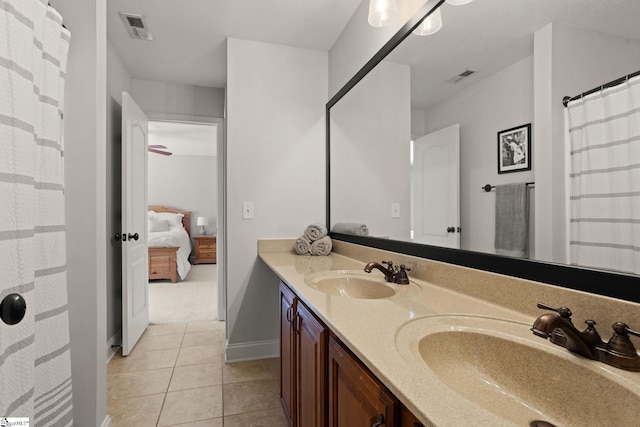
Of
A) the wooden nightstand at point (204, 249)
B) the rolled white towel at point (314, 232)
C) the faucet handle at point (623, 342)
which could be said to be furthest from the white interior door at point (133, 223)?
the wooden nightstand at point (204, 249)

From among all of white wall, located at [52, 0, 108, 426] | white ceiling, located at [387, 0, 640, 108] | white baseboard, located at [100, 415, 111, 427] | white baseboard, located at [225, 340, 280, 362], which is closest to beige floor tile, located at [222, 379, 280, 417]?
white baseboard, located at [225, 340, 280, 362]

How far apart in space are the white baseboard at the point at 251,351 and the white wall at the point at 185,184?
5.56 meters

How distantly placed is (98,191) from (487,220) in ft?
5.46

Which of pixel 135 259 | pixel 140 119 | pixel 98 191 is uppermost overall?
pixel 140 119

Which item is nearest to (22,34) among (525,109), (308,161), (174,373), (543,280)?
(525,109)

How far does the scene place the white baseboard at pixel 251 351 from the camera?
2.49m

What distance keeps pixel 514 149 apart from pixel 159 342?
309cm

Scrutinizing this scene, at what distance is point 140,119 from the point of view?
2.96m

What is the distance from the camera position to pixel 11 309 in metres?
0.66

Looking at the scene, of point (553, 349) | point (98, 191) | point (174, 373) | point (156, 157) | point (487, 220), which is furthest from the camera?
point (156, 157)

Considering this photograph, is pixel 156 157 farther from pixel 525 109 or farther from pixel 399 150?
pixel 525 109

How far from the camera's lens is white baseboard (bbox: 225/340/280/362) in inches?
97.9

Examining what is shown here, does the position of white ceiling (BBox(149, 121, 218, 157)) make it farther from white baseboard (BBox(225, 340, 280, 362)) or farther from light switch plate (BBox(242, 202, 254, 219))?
white baseboard (BBox(225, 340, 280, 362))

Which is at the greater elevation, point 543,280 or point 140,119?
point 140,119
